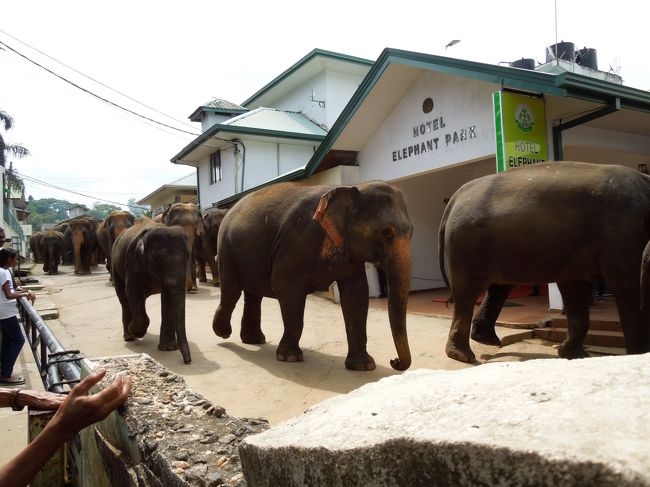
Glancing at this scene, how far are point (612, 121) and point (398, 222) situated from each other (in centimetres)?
553

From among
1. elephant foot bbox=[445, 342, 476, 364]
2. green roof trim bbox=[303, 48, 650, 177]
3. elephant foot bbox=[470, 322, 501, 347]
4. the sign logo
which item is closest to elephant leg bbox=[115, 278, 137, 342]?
elephant foot bbox=[445, 342, 476, 364]

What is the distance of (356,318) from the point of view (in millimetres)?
5609

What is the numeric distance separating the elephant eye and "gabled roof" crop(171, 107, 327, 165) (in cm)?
1478

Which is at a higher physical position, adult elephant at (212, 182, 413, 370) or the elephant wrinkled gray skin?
the elephant wrinkled gray skin

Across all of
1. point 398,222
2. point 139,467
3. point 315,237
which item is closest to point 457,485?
point 139,467

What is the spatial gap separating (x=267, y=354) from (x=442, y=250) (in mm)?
2566

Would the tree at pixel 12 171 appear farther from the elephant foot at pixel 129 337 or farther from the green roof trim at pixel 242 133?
the elephant foot at pixel 129 337

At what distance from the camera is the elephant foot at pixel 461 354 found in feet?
18.1

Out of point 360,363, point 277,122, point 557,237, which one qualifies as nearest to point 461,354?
point 360,363

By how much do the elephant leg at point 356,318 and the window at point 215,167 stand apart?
16.7 meters

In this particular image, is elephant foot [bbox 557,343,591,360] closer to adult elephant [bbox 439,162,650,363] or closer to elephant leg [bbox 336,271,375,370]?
adult elephant [bbox 439,162,650,363]

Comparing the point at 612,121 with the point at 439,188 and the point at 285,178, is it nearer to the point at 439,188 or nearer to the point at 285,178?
the point at 439,188

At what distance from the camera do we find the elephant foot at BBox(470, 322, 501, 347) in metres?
6.17

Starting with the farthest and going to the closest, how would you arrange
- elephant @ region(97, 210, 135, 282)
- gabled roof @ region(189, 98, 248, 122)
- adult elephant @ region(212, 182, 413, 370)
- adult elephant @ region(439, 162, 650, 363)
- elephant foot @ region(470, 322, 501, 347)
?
1. gabled roof @ region(189, 98, 248, 122)
2. elephant @ region(97, 210, 135, 282)
3. elephant foot @ region(470, 322, 501, 347)
4. adult elephant @ region(212, 182, 413, 370)
5. adult elephant @ region(439, 162, 650, 363)
